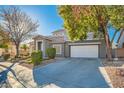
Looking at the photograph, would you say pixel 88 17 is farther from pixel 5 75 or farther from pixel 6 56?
pixel 5 75

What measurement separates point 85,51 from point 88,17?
16.3ft

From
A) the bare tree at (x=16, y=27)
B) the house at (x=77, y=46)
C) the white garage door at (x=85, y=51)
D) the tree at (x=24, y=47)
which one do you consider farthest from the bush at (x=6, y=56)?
the white garage door at (x=85, y=51)

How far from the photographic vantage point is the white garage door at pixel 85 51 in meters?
15.7

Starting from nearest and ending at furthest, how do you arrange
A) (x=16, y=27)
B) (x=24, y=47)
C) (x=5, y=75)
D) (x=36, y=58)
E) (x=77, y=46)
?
(x=5, y=75)
(x=36, y=58)
(x=24, y=47)
(x=16, y=27)
(x=77, y=46)

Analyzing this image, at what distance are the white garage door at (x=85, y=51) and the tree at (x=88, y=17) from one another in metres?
1.09

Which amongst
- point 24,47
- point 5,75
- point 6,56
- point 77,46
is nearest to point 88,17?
point 24,47

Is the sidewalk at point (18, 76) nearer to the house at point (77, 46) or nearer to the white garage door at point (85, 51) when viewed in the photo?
the house at point (77, 46)

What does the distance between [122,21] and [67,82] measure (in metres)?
6.06

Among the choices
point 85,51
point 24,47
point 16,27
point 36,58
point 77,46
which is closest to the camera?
point 36,58

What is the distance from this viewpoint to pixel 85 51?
15836mm

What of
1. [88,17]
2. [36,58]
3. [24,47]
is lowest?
[36,58]

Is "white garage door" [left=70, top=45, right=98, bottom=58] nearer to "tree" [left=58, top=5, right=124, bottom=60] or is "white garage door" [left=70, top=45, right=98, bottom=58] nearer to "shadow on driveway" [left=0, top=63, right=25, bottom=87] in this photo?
"tree" [left=58, top=5, right=124, bottom=60]
